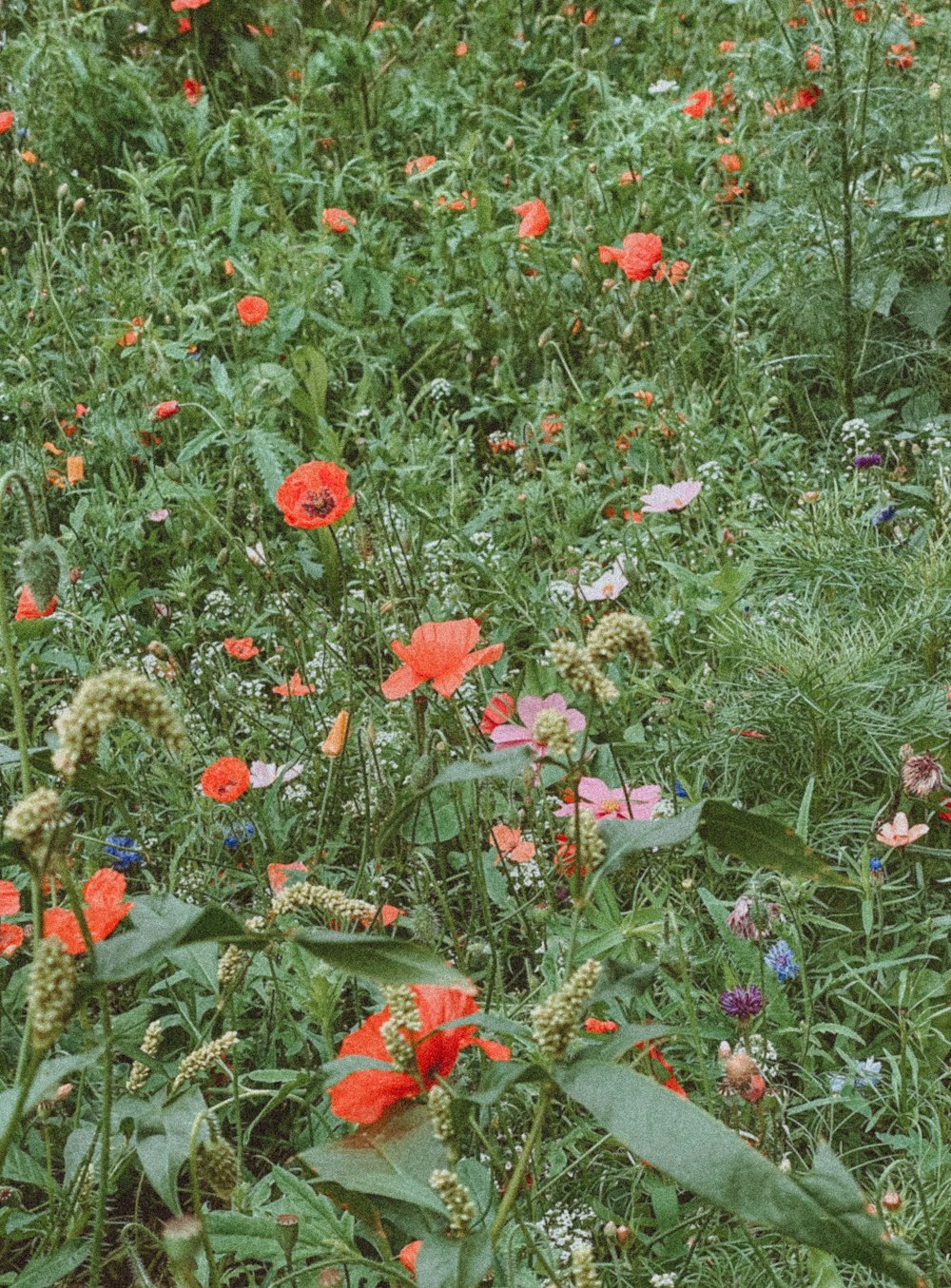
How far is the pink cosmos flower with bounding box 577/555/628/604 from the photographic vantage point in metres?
2.08

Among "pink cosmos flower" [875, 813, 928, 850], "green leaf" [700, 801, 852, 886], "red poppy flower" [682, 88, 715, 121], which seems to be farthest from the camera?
"red poppy flower" [682, 88, 715, 121]

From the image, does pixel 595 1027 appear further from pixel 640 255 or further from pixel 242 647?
pixel 640 255

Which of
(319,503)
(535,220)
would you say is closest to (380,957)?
(319,503)

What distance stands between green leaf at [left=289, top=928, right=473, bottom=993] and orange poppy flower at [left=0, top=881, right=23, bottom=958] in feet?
2.53

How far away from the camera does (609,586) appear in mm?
2090

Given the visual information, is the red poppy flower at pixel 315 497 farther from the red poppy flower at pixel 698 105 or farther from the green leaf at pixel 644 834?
the red poppy flower at pixel 698 105

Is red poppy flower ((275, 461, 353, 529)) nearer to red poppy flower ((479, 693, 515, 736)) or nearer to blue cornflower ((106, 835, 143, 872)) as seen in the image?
red poppy flower ((479, 693, 515, 736))

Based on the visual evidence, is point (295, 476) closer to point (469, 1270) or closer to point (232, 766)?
point (232, 766)

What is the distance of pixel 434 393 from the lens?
9.73 feet

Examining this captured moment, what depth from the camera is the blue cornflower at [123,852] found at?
5.91ft

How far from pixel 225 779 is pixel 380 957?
103 cm

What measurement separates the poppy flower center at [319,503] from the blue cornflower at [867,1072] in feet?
3.59

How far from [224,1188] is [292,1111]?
2.11ft

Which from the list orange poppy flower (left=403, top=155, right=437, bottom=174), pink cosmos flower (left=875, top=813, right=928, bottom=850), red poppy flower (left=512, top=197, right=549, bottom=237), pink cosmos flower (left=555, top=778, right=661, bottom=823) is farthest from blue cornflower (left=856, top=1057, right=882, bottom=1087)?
orange poppy flower (left=403, top=155, right=437, bottom=174)
